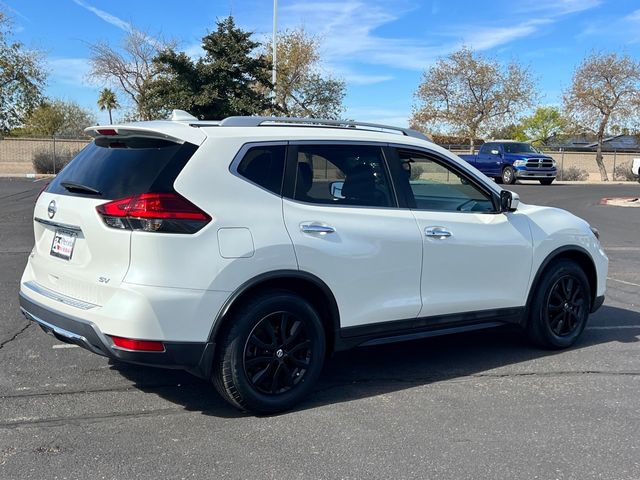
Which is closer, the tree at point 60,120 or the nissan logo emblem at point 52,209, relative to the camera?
the nissan logo emblem at point 52,209

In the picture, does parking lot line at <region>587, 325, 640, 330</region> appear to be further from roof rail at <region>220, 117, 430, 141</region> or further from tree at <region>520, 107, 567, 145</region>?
tree at <region>520, 107, 567, 145</region>

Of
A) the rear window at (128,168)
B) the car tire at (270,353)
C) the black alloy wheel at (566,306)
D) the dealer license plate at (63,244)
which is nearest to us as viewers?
the rear window at (128,168)

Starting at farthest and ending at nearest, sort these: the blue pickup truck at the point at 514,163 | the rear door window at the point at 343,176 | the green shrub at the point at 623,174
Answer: the green shrub at the point at 623,174 < the blue pickup truck at the point at 514,163 < the rear door window at the point at 343,176

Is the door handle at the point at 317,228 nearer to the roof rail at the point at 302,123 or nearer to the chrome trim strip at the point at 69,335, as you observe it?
the roof rail at the point at 302,123

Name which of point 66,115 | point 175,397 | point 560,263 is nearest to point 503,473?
point 175,397

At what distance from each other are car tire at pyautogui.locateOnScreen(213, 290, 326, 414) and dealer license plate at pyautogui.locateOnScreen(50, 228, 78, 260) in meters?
1.14

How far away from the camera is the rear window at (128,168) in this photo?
12.7 ft

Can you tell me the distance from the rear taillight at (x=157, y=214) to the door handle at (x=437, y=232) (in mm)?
1737

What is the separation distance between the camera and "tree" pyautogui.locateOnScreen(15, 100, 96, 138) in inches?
2436

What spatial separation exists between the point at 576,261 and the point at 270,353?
3.22 metres

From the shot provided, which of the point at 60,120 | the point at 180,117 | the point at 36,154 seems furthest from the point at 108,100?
the point at 180,117

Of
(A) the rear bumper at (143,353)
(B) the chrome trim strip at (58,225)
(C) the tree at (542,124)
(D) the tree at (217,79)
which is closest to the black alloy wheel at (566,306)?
(A) the rear bumper at (143,353)

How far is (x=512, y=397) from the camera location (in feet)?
15.3

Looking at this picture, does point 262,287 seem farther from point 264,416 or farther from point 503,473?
point 503,473
